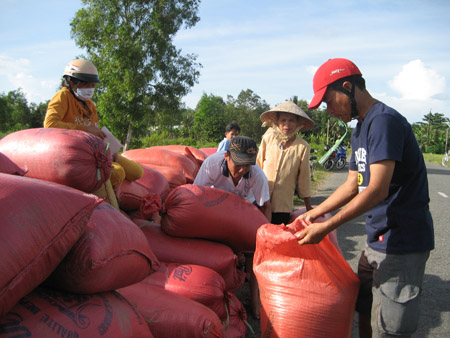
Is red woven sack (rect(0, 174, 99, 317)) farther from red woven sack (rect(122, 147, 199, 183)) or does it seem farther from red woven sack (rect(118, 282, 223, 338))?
red woven sack (rect(122, 147, 199, 183))

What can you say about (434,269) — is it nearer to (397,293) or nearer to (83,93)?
(397,293)

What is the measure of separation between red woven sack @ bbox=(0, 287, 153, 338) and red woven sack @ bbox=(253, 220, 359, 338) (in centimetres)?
73

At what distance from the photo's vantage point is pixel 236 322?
7.51 ft

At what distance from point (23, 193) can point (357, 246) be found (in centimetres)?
409

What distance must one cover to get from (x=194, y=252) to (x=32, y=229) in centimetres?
138

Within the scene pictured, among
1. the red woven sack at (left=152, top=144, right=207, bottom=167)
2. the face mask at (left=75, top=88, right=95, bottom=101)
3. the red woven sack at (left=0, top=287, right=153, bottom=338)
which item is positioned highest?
the face mask at (left=75, top=88, right=95, bottom=101)

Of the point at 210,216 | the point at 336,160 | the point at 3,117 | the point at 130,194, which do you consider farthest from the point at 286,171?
the point at 3,117

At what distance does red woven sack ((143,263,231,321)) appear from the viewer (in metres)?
2.08

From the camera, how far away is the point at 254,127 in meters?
45.2

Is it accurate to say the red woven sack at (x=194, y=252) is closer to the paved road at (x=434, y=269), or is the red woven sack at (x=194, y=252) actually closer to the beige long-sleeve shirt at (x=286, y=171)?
the beige long-sleeve shirt at (x=286, y=171)

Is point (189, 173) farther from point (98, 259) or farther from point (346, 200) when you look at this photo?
point (98, 259)

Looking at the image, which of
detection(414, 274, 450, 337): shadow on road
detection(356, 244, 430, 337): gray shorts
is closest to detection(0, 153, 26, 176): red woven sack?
detection(356, 244, 430, 337): gray shorts

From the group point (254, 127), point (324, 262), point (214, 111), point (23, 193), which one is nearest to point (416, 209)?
point (324, 262)

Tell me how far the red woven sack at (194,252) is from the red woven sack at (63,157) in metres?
0.62
